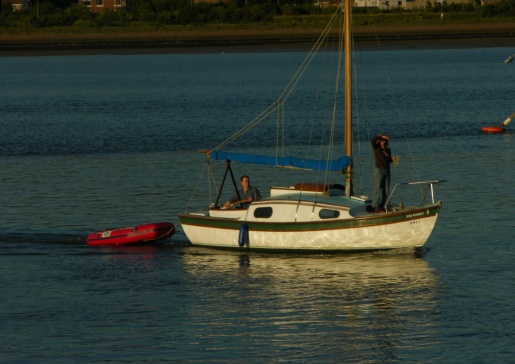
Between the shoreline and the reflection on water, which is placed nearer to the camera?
the reflection on water

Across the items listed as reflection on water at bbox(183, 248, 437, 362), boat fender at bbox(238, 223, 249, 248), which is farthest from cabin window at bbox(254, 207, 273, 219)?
reflection on water at bbox(183, 248, 437, 362)

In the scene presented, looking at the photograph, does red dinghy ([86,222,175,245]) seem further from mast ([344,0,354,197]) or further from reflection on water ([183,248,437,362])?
mast ([344,0,354,197])

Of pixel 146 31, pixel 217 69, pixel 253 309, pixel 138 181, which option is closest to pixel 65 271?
pixel 253 309

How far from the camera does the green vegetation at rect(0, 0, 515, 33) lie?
16025 centimetres

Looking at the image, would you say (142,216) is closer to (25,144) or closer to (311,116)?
(25,144)

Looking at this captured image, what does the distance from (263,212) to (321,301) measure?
570cm

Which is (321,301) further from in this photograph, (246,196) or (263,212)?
(246,196)

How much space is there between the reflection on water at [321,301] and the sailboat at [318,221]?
46cm

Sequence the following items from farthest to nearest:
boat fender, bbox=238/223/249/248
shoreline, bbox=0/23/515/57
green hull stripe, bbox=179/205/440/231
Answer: shoreline, bbox=0/23/515/57 → boat fender, bbox=238/223/249/248 → green hull stripe, bbox=179/205/440/231

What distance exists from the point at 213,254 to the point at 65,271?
466 centimetres

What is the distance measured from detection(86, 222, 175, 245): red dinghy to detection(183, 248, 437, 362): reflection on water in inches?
59.6

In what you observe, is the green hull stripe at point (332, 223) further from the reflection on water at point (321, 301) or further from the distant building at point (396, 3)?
the distant building at point (396, 3)

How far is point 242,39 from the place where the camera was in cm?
15750

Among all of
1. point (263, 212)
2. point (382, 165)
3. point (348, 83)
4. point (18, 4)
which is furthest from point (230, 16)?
point (263, 212)
